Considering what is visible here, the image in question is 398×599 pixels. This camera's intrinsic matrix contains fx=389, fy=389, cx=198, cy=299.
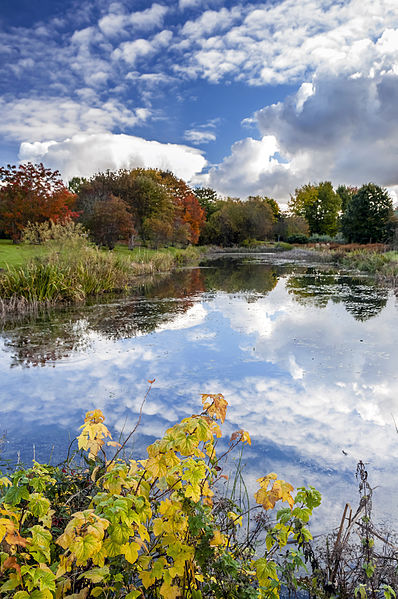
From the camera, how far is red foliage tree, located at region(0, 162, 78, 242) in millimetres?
20641

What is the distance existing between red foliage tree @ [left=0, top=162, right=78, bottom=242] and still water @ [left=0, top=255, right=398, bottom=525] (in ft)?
37.6

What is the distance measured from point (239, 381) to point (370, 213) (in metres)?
37.1

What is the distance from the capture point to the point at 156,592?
71.0 inches

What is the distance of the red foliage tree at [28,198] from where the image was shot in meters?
20.6

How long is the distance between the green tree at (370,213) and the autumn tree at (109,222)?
2350cm

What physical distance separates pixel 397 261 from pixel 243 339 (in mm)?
15912

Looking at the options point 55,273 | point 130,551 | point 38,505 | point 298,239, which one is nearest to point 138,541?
point 130,551

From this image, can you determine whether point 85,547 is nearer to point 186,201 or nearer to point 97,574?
point 97,574

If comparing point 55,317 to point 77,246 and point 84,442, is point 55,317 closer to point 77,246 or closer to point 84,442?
point 77,246

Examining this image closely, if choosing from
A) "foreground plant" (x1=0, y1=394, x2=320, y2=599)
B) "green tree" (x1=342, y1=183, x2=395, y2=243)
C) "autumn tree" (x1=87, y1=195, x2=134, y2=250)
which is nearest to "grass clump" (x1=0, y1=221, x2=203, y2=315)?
"autumn tree" (x1=87, y1=195, x2=134, y2=250)

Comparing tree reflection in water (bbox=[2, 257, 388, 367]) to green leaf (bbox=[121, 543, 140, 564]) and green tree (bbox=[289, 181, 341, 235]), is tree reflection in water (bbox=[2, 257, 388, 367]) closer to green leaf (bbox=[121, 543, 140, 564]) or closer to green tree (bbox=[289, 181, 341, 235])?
green leaf (bbox=[121, 543, 140, 564])

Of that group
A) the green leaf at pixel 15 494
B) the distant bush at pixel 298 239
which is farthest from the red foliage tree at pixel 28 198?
the distant bush at pixel 298 239

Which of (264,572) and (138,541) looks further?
(264,572)

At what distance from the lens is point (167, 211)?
1451 inches
